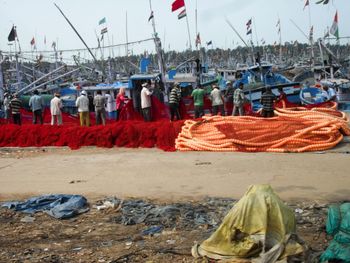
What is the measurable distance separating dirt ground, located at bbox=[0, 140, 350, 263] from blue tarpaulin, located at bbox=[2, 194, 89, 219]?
134 millimetres

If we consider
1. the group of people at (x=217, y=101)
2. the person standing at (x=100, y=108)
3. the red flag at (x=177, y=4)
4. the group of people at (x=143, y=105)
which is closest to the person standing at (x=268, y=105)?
the group of people at (x=143, y=105)

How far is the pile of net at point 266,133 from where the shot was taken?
1147 cm

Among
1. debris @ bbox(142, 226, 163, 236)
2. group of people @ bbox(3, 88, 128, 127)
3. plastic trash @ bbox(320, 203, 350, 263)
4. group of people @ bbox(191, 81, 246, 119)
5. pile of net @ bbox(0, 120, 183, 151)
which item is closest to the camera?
plastic trash @ bbox(320, 203, 350, 263)

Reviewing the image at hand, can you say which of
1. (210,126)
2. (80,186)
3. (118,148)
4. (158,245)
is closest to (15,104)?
(118,148)

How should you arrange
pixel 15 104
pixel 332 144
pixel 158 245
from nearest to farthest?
pixel 158 245
pixel 332 144
pixel 15 104

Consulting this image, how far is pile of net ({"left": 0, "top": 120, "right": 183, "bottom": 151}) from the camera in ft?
43.0

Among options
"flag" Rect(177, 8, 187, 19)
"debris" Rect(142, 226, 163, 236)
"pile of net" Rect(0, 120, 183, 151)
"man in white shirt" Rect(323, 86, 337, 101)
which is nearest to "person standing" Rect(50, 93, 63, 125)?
"pile of net" Rect(0, 120, 183, 151)

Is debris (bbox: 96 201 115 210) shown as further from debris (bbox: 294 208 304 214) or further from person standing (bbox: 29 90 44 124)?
person standing (bbox: 29 90 44 124)

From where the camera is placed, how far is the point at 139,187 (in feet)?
28.1

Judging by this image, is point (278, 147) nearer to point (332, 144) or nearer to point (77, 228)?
point (332, 144)

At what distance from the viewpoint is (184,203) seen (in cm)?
729

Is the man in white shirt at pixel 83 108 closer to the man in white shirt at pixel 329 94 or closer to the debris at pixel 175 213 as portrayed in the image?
the debris at pixel 175 213

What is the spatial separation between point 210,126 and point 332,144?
3.36 metres

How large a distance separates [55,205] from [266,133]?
6.42m
